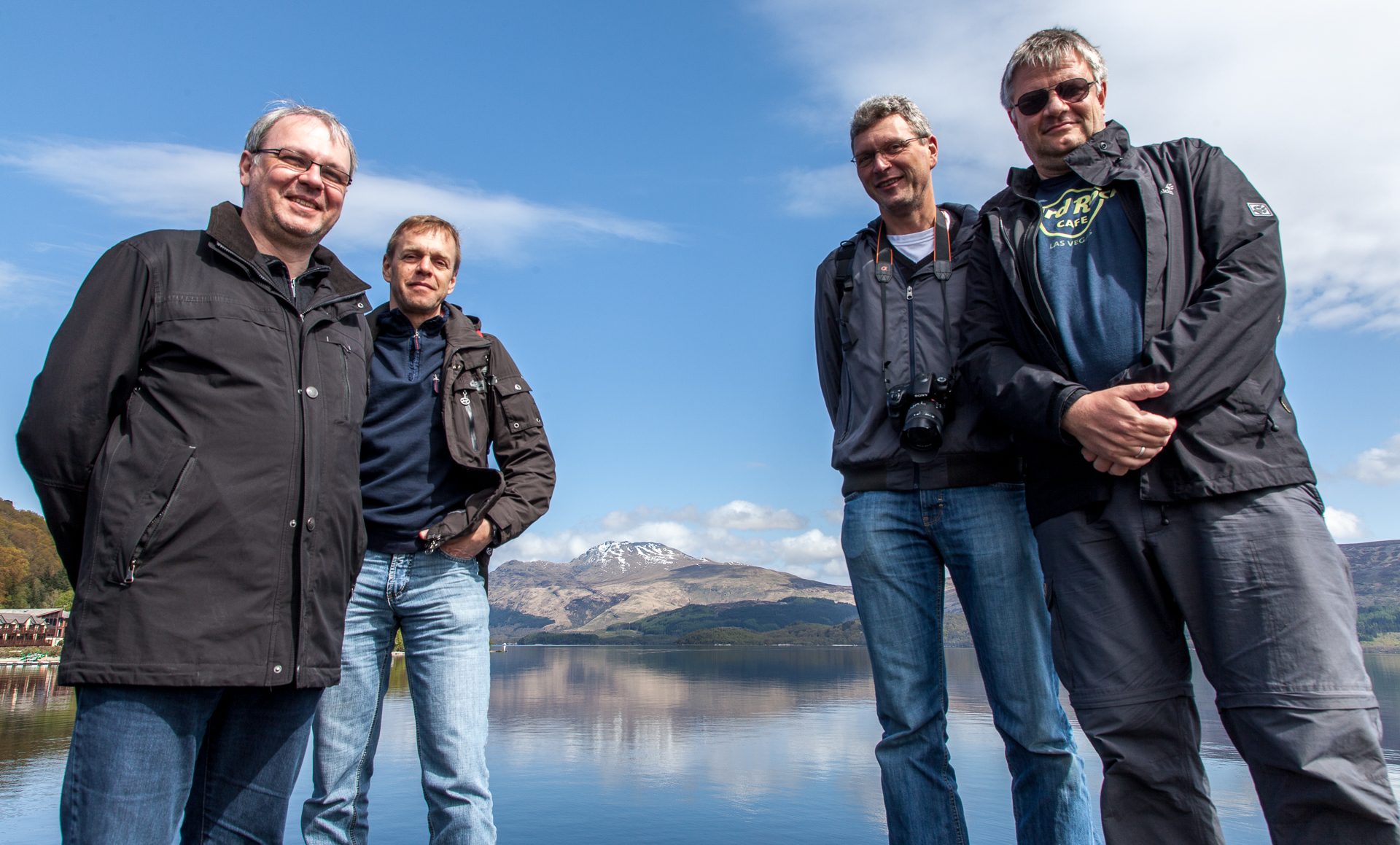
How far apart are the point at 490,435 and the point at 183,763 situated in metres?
1.85

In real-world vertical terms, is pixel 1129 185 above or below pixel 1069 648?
above

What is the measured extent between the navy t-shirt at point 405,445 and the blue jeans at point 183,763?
941 millimetres

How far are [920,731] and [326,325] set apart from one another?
2.62m

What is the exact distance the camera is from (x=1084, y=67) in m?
2.90

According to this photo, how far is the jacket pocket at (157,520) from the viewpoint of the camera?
1.94 meters

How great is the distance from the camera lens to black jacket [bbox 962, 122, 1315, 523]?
19cm

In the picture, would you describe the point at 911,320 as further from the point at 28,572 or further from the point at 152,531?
the point at 28,572

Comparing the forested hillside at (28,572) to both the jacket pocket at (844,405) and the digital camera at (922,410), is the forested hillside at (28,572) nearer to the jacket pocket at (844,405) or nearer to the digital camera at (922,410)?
the jacket pocket at (844,405)

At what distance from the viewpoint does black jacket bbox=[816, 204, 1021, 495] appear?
2.92 m

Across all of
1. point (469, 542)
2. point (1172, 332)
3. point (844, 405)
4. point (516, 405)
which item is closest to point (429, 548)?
point (469, 542)

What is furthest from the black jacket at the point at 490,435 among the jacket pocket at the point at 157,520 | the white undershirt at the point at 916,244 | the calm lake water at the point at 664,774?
the calm lake water at the point at 664,774

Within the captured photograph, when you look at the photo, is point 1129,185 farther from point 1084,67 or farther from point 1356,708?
point 1356,708

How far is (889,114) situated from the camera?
3.28 metres

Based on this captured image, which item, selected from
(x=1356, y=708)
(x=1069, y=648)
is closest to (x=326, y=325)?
(x=1069, y=648)
